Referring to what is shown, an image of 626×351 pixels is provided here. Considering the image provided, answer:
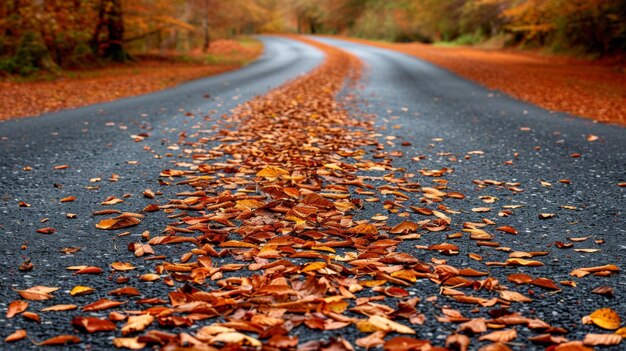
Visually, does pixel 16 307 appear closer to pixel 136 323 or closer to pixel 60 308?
pixel 60 308

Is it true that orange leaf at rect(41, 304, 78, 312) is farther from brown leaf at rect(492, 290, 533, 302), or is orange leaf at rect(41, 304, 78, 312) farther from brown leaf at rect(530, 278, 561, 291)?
brown leaf at rect(530, 278, 561, 291)

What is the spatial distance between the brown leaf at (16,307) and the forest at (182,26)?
48.5 ft

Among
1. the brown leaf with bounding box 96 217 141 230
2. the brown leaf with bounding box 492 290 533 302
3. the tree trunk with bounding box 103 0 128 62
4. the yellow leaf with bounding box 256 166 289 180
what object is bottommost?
the brown leaf with bounding box 492 290 533 302

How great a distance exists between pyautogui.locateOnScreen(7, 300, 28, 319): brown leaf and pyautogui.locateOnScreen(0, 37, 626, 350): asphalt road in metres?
0.05

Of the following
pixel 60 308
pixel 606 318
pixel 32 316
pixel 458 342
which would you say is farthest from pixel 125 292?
pixel 606 318

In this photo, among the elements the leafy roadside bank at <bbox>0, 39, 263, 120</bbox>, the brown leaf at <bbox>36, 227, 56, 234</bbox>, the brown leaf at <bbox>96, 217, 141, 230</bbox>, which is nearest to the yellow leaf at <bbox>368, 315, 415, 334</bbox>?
the brown leaf at <bbox>96, 217, 141, 230</bbox>

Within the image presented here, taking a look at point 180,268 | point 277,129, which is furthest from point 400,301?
point 277,129

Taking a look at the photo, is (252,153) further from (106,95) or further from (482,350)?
(106,95)

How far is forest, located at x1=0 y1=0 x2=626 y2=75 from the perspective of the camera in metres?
16.1

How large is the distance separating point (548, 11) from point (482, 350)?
2209 centimetres

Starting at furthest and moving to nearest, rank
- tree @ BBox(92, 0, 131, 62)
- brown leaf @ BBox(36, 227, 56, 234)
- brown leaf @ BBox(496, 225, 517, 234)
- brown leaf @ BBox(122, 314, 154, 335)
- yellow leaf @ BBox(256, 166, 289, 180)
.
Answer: tree @ BBox(92, 0, 131, 62), yellow leaf @ BBox(256, 166, 289, 180), brown leaf @ BBox(496, 225, 517, 234), brown leaf @ BBox(36, 227, 56, 234), brown leaf @ BBox(122, 314, 154, 335)

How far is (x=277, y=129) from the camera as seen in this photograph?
7.61m

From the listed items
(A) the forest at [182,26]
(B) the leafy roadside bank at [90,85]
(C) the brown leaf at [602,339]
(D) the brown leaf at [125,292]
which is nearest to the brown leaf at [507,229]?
(C) the brown leaf at [602,339]

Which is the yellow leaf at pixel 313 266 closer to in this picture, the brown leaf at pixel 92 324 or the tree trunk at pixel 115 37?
the brown leaf at pixel 92 324
